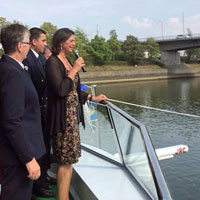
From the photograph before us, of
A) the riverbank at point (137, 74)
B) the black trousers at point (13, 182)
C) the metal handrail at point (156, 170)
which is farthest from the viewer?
the riverbank at point (137, 74)

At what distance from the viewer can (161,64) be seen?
52406mm

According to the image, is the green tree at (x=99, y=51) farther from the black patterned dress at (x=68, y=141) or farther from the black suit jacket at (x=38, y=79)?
the black patterned dress at (x=68, y=141)

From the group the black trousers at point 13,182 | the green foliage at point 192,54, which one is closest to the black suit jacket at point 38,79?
the black trousers at point 13,182

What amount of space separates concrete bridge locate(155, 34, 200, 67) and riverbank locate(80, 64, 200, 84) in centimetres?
275

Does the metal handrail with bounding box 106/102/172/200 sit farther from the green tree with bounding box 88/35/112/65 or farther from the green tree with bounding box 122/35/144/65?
the green tree with bounding box 122/35/144/65

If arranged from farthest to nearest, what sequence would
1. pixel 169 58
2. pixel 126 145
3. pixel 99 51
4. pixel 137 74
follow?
pixel 169 58
pixel 99 51
pixel 137 74
pixel 126 145

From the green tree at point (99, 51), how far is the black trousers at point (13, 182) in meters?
47.0

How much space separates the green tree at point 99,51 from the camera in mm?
48688

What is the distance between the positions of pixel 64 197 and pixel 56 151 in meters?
0.39

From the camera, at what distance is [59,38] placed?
7.48 feet

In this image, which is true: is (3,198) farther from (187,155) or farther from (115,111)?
(187,155)

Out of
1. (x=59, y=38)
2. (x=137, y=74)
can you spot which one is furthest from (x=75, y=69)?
(x=137, y=74)

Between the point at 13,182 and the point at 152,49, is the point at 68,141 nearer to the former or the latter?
the point at 13,182

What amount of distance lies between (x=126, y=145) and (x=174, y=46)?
53.2m
